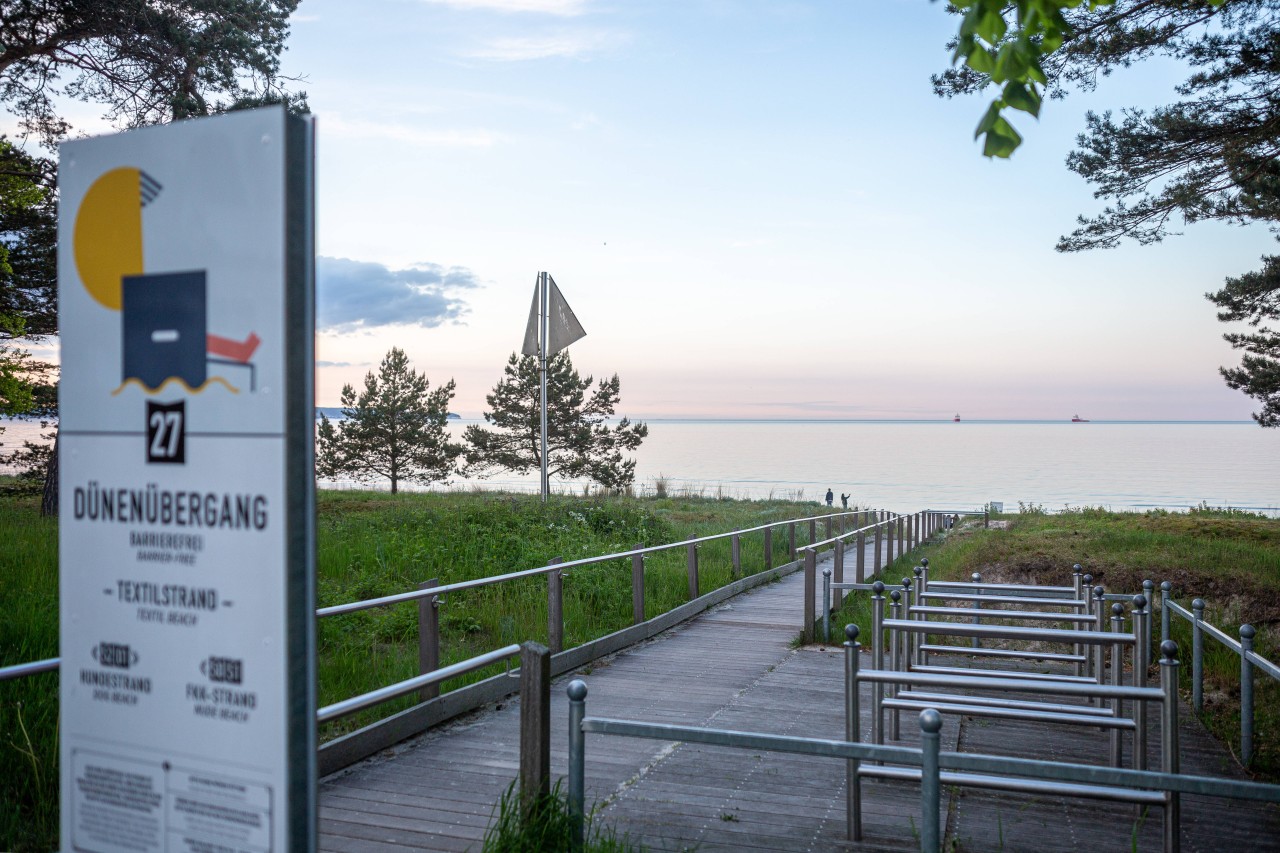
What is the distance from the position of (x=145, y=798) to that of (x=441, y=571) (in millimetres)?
9450

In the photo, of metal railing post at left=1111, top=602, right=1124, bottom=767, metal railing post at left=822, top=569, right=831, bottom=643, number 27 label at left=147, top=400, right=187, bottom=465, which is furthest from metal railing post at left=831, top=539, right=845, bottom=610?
number 27 label at left=147, top=400, right=187, bottom=465

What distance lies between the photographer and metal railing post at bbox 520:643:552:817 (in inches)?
165

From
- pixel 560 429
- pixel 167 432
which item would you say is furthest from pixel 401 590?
pixel 560 429

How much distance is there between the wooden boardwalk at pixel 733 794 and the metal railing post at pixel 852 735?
0.27ft

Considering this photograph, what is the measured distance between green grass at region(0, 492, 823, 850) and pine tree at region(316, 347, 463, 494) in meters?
28.5

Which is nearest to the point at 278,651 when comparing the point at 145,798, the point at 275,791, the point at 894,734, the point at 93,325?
the point at 275,791

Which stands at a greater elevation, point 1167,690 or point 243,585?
point 243,585

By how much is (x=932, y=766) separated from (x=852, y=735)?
1.49 m

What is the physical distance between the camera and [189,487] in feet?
8.31

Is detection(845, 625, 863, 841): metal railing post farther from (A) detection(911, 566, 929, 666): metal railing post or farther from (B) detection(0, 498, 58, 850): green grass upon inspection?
(B) detection(0, 498, 58, 850): green grass

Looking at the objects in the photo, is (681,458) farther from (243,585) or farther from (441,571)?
(243,585)

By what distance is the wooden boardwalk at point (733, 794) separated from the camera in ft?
15.8

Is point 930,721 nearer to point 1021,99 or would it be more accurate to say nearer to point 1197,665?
point 1021,99

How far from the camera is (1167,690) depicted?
14.9 feet
